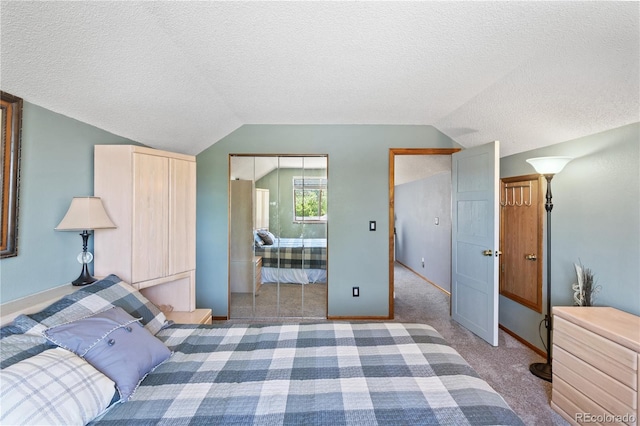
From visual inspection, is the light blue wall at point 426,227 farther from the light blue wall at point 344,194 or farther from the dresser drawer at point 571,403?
the dresser drawer at point 571,403

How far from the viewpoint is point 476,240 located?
3062 mm

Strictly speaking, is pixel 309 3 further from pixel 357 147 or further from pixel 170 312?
pixel 170 312

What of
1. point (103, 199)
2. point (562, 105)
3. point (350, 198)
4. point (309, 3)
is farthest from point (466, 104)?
point (103, 199)

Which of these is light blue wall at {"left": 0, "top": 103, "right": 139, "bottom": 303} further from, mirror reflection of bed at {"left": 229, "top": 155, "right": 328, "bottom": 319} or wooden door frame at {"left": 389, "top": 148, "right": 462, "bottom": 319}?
wooden door frame at {"left": 389, "top": 148, "right": 462, "bottom": 319}

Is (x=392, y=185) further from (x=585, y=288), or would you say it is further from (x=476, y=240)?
(x=585, y=288)

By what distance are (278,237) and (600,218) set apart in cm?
302

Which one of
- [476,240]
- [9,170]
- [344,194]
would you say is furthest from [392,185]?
[9,170]

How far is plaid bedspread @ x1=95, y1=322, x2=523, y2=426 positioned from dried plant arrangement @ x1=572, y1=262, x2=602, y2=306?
1339 mm

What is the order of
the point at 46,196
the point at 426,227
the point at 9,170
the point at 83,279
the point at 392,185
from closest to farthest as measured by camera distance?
the point at 9,170, the point at 46,196, the point at 83,279, the point at 392,185, the point at 426,227

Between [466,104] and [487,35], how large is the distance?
3.82 ft

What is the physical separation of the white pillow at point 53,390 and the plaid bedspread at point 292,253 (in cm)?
247

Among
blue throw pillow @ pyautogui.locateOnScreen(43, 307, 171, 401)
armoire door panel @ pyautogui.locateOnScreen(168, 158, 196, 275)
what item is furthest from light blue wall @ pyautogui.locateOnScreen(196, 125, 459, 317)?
blue throw pillow @ pyautogui.locateOnScreen(43, 307, 171, 401)

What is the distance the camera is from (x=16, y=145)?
1626 millimetres

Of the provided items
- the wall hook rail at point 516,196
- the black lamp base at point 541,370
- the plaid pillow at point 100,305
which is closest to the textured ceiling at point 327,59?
the wall hook rail at point 516,196
